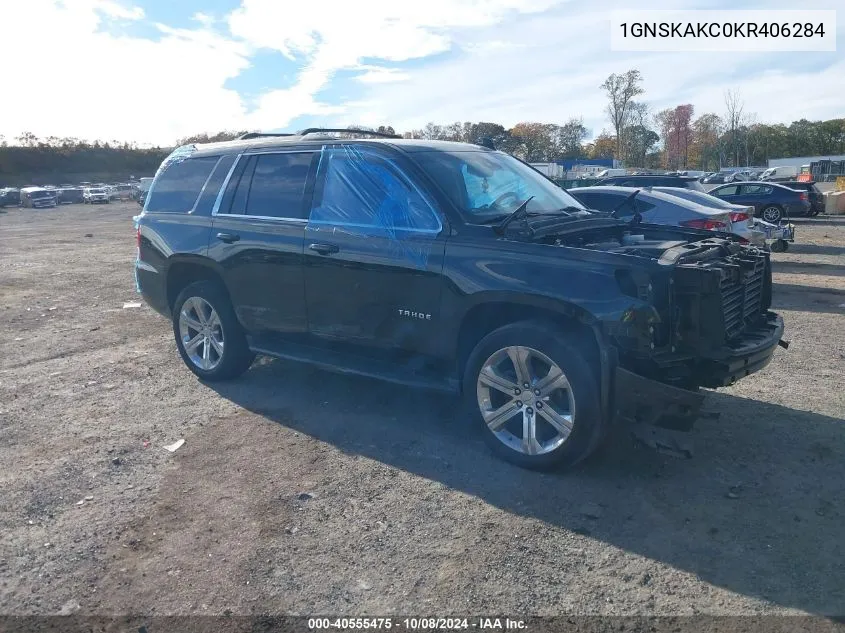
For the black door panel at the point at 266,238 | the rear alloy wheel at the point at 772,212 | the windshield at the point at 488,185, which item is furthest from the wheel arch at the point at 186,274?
the rear alloy wheel at the point at 772,212

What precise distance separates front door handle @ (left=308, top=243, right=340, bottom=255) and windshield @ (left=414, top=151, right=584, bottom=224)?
863 mm

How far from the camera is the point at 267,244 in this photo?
580 centimetres

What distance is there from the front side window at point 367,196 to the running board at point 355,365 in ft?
3.16

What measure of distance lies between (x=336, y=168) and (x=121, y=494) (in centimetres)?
271

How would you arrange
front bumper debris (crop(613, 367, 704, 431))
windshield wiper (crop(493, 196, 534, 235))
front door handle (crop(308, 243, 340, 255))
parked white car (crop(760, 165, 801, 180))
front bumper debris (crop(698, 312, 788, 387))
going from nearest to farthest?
front bumper debris (crop(613, 367, 704, 431)) < front bumper debris (crop(698, 312, 788, 387)) < windshield wiper (crop(493, 196, 534, 235)) < front door handle (crop(308, 243, 340, 255)) < parked white car (crop(760, 165, 801, 180))

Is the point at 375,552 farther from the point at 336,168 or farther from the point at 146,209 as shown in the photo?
the point at 146,209

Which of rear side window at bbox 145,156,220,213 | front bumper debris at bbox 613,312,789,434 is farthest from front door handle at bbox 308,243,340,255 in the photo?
front bumper debris at bbox 613,312,789,434

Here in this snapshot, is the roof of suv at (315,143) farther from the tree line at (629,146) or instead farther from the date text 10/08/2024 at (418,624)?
the tree line at (629,146)

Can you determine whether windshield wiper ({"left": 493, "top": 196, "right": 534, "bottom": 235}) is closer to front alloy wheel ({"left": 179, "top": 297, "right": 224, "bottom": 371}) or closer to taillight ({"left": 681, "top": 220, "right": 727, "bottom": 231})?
front alloy wheel ({"left": 179, "top": 297, "right": 224, "bottom": 371})

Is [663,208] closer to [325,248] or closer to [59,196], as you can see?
[325,248]

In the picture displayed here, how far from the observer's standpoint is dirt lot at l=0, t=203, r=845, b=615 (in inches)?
132

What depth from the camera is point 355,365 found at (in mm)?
5391

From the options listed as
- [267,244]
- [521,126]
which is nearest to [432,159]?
[267,244]

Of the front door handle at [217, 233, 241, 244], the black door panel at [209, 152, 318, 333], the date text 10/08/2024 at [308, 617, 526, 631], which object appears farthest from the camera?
the front door handle at [217, 233, 241, 244]
